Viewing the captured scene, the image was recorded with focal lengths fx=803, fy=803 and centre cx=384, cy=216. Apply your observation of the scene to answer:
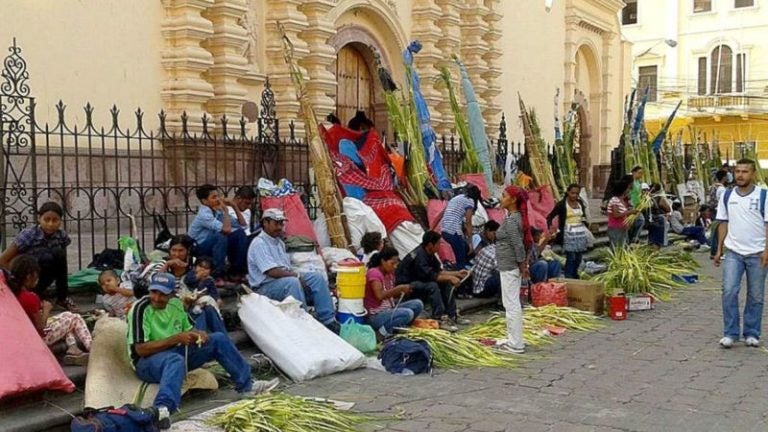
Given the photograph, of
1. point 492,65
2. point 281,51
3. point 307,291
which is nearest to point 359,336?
point 307,291

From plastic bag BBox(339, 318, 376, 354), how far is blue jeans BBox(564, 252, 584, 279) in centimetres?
428

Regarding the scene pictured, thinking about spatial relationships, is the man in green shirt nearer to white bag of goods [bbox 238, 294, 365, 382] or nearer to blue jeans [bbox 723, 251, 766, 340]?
white bag of goods [bbox 238, 294, 365, 382]

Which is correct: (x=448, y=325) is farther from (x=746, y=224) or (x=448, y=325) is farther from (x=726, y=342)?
(x=746, y=224)

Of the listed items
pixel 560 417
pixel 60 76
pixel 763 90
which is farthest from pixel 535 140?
pixel 763 90

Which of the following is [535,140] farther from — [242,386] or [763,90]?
[763,90]

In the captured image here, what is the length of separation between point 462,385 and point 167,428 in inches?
89.7

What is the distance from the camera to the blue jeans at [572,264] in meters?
10.5

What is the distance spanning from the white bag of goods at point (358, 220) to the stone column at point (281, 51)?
381 centimetres

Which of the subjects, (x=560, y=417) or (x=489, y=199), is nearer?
(x=560, y=417)

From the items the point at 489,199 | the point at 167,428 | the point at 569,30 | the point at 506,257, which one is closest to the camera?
the point at 167,428

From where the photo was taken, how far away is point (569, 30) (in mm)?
22094

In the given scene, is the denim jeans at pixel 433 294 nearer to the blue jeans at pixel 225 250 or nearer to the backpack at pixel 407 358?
the backpack at pixel 407 358

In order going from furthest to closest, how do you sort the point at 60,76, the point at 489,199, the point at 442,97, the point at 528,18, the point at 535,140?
the point at 528,18, the point at 442,97, the point at 535,140, the point at 489,199, the point at 60,76

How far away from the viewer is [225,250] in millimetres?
7848
